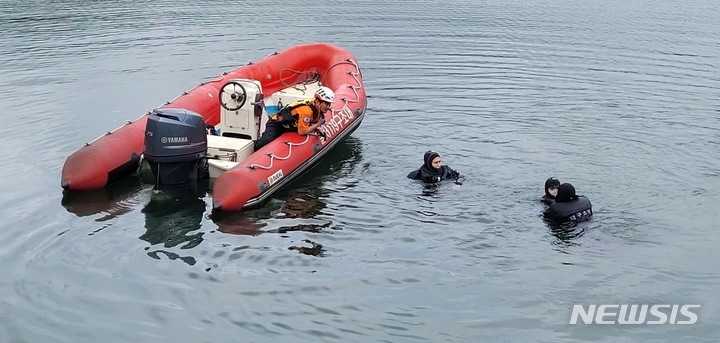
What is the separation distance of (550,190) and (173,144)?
4.95 m

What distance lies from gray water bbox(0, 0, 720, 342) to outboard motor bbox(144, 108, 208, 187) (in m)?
0.36

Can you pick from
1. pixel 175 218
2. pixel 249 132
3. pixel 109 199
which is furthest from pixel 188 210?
pixel 249 132

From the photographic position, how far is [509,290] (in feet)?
26.3

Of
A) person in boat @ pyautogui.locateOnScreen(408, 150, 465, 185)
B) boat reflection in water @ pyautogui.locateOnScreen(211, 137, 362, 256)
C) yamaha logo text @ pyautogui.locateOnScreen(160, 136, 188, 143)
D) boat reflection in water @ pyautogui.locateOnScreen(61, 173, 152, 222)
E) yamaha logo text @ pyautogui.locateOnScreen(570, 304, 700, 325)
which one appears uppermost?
yamaha logo text @ pyautogui.locateOnScreen(160, 136, 188, 143)

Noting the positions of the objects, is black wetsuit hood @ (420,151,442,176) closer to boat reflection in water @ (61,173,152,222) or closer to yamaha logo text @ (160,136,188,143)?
yamaha logo text @ (160,136,188,143)

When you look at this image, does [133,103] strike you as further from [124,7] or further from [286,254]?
[124,7]

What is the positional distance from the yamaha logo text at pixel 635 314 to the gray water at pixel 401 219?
0.11m

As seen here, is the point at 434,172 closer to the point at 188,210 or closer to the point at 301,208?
the point at 301,208

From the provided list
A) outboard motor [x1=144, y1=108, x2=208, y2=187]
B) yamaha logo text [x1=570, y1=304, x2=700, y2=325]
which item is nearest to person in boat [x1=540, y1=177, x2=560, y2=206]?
yamaha logo text [x1=570, y1=304, x2=700, y2=325]

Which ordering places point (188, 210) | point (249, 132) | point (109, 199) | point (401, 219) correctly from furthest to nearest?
point (249, 132) → point (109, 199) → point (188, 210) → point (401, 219)

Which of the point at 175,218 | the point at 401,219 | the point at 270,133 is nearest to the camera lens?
the point at 401,219

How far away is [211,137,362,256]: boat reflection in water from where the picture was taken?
9.56m

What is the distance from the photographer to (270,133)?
1148 centimetres

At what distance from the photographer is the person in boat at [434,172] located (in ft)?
35.8
